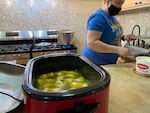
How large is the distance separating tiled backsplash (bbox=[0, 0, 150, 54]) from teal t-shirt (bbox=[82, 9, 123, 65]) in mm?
1252

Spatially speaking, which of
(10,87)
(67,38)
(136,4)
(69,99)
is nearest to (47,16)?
(67,38)

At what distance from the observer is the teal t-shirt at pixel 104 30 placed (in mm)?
1380

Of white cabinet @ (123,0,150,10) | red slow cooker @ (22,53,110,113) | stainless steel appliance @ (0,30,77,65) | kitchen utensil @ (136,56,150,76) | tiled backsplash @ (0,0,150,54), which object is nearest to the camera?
red slow cooker @ (22,53,110,113)

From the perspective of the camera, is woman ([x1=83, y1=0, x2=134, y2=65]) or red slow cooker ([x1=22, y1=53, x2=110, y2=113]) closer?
red slow cooker ([x1=22, y1=53, x2=110, y2=113])

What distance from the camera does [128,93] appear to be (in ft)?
2.87

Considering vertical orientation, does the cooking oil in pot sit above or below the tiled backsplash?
below

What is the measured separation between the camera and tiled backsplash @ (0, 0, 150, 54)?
113 inches

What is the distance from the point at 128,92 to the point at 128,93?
0.01 meters


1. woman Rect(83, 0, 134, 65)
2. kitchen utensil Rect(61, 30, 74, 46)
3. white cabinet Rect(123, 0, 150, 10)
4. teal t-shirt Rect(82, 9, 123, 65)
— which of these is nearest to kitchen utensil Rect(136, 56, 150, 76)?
woman Rect(83, 0, 134, 65)

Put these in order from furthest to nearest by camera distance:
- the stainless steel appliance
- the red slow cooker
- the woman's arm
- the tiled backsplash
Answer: the tiled backsplash → the stainless steel appliance → the woman's arm → the red slow cooker

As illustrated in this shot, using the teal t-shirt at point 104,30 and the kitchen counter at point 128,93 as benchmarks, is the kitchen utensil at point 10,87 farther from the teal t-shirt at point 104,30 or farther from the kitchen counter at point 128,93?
the teal t-shirt at point 104,30

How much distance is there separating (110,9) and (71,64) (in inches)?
30.9

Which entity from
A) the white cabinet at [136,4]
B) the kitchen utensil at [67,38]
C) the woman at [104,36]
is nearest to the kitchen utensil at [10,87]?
the woman at [104,36]

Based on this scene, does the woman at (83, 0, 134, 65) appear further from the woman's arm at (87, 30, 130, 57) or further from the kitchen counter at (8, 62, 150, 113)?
the kitchen counter at (8, 62, 150, 113)
